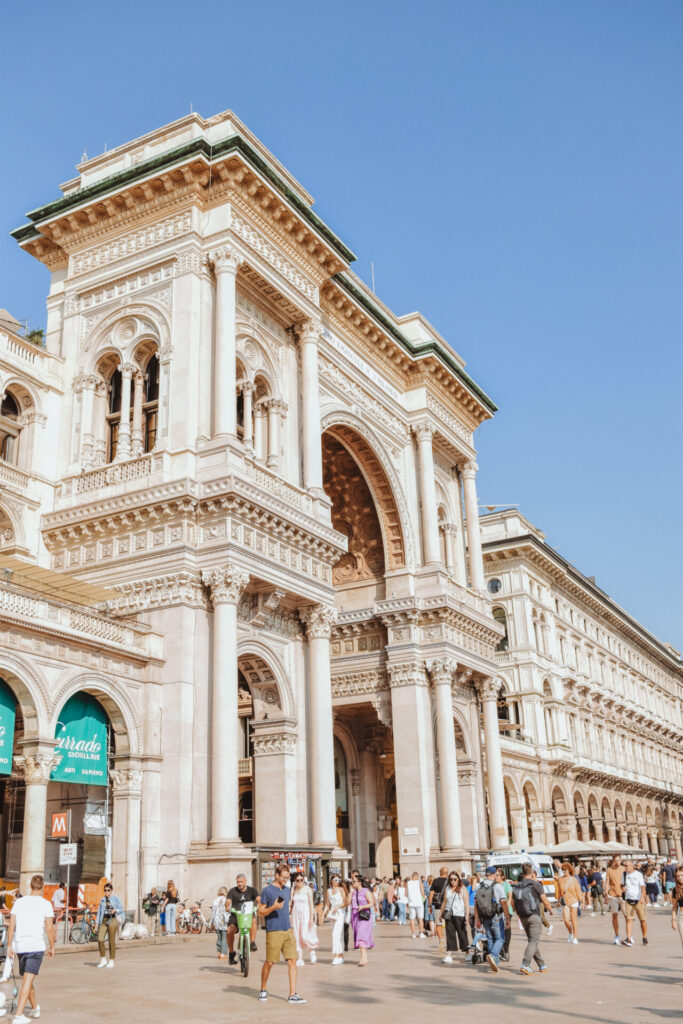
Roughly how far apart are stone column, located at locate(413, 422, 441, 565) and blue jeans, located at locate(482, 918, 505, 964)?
2332 cm

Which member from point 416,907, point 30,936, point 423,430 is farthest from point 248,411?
point 30,936

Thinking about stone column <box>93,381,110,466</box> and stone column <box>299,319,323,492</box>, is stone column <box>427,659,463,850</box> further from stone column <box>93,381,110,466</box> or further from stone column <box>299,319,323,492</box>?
stone column <box>93,381,110,466</box>

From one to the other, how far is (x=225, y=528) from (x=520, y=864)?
17.4 m

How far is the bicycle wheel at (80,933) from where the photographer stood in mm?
20172

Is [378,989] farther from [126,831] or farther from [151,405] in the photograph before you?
[151,405]

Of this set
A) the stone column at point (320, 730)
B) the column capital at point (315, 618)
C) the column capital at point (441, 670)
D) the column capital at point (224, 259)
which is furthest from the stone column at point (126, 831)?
the column capital at point (441, 670)

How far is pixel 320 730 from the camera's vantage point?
2850 centimetres

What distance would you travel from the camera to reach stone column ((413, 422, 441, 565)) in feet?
129

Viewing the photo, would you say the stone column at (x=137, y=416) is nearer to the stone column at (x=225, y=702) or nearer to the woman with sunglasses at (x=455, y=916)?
the stone column at (x=225, y=702)

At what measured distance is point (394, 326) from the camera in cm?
3950

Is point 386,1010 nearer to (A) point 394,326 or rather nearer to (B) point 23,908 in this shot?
(B) point 23,908

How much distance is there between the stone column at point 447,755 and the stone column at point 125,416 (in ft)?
48.4

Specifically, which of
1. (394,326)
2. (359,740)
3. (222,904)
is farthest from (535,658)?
(222,904)

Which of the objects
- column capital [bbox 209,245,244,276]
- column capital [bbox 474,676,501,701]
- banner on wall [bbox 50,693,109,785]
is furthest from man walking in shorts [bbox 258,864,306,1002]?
column capital [bbox 474,676,501,701]
